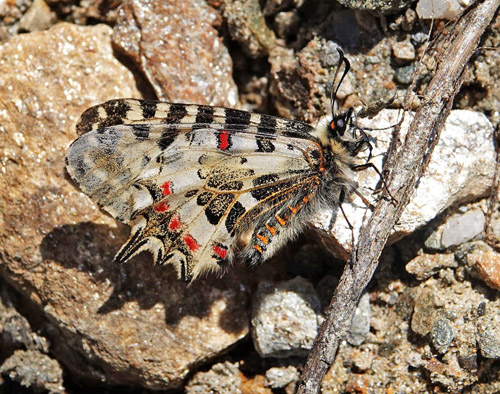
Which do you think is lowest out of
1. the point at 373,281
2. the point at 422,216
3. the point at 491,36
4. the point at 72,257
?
the point at 72,257

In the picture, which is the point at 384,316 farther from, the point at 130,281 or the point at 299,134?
the point at 130,281

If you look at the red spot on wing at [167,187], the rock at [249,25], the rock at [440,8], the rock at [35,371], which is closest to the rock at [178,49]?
the rock at [249,25]

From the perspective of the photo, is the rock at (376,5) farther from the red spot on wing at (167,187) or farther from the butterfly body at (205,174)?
the red spot on wing at (167,187)

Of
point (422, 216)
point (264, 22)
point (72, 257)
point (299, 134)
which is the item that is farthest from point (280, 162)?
point (72, 257)

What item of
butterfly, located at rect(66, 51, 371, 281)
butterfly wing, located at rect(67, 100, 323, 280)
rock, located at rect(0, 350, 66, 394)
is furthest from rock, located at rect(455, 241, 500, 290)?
rock, located at rect(0, 350, 66, 394)

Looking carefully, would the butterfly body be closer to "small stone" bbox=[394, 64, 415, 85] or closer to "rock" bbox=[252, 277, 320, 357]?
"rock" bbox=[252, 277, 320, 357]

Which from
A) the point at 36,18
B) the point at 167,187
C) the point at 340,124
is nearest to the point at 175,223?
the point at 167,187
